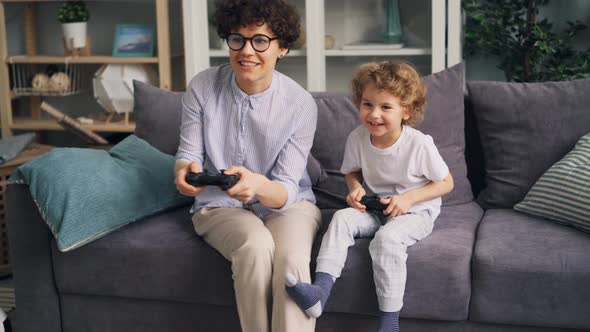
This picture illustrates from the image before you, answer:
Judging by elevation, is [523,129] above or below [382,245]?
above

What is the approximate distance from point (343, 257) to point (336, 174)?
488mm

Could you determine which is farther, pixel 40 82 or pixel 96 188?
pixel 40 82

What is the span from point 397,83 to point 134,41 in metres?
1.99

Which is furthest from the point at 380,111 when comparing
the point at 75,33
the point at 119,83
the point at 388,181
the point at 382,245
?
the point at 75,33

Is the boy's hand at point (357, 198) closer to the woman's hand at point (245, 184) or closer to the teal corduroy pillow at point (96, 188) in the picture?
the woman's hand at point (245, 184)

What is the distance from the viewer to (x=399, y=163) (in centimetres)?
203

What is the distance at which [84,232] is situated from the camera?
6.62 ft

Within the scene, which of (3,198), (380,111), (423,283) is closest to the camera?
(423,283)

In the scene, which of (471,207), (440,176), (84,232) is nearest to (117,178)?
(84,232)

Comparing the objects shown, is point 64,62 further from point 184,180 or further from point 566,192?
point 566,192

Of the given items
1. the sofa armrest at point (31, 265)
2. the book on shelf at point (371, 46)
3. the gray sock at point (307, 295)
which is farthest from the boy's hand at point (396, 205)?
the book on shelf at point (371, 46)

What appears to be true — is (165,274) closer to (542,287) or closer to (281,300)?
(281,300)

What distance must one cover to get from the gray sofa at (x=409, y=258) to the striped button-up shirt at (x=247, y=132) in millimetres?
198

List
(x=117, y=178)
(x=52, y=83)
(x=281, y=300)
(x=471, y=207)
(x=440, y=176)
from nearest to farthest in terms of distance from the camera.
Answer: (x=281, y=300), (x=440, y=176), (x=117, y=178), (x=471, y=207), (x=52, y=83)
